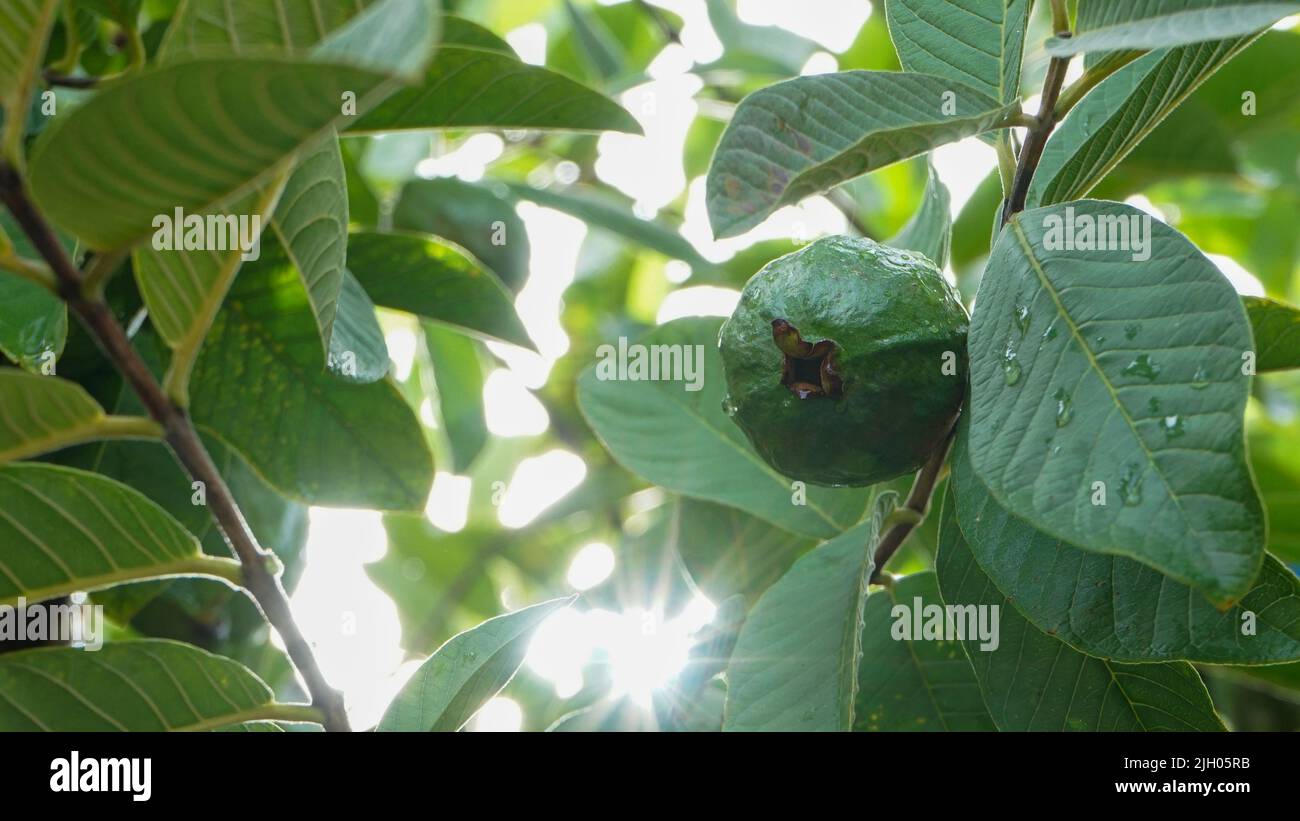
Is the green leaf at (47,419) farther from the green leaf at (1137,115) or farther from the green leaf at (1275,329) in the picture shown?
the green leaf at (1275,329)

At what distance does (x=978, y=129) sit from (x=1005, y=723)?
0.54 m

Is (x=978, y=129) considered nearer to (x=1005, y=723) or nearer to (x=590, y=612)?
(x=1005, y=723)

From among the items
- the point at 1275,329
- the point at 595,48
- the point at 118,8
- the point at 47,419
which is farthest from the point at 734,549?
the point at 595,48

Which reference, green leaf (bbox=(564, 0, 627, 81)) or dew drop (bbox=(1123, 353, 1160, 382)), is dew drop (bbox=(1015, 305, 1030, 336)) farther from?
green leaf (bbox=(564, 0, 627, 81))

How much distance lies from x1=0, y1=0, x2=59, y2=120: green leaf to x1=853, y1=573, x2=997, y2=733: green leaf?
0.93m

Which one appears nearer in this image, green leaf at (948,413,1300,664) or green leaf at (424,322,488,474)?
green leaf at (948,413,1300,664)

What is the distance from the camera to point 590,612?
164 centimetres

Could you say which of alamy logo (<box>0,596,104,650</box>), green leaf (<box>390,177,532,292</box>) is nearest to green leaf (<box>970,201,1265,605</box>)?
alamy logo (<box>0,596,104,650</box>)

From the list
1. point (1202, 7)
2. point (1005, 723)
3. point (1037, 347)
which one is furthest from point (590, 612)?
point (1202, 7)

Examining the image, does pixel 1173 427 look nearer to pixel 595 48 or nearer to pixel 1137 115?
pixel 1137 115

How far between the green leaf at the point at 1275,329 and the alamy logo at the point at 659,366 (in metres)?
0.61

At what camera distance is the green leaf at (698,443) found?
53.1 inches

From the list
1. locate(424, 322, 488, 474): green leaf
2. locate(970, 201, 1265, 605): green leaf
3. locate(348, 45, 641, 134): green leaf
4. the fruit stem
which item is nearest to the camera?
locate(970, 201, 1265, 605): green leaf
